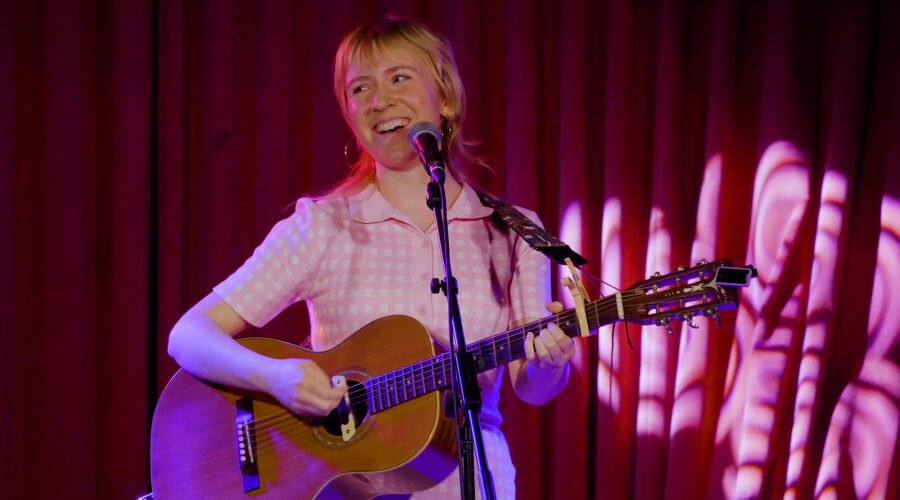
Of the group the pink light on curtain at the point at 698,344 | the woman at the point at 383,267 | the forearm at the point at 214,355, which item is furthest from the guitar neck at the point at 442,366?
the pink light on curtain at the point at 698,344

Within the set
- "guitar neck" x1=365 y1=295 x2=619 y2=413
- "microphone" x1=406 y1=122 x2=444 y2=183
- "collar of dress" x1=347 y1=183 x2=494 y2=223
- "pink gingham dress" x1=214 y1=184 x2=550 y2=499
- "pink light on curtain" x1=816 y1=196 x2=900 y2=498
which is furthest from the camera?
"pink light on curtain" x1=816 y1=196 x2=900 y2=498

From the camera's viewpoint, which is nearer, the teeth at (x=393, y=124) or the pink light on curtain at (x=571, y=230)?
the teeth at (x=393, y=124)

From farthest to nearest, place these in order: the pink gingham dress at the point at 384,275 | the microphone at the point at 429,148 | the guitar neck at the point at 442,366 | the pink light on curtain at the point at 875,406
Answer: the pink light on curtain at the point at 875,406, the pink gingham dress at the point at 384,275, the guitar neck at the point at 442,366, the microphone at the point at 429,148

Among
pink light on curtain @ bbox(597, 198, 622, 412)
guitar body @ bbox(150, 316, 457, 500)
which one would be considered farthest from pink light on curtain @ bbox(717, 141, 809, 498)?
guitar body @ bbox(150, 316, 457, 500)

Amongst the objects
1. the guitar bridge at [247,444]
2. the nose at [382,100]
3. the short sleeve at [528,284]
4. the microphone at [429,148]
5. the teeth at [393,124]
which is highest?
the nose at [382,100]

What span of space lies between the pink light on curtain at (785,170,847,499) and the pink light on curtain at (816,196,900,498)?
97 millimetres

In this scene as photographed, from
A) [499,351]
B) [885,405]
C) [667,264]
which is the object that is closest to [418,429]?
[499,351]

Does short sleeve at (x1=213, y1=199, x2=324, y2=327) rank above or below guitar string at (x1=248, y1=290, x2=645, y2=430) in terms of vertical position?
above

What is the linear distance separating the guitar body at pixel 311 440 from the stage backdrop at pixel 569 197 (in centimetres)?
126

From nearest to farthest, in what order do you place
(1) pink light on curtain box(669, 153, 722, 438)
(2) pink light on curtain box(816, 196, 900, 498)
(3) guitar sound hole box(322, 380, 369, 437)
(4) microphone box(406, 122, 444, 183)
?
(4) microphone box(406, 122, 444, 183) < (3) guitar sound hole box(322, 380, 369, 437) < (2) pink light on curtain box(816, 196, 900, 498) < (1) pink light on curtain box(669, 153, 722, 438)

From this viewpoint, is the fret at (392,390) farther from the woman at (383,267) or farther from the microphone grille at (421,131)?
the microphone grille at (421,131)

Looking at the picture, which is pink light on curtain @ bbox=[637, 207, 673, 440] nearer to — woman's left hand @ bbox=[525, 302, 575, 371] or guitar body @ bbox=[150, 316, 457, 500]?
woman's left hand @ bbox=[525, 302, 575, 371]

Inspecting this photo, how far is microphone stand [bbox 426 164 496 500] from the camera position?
148 centimetres

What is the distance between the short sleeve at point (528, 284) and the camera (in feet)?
7.25
